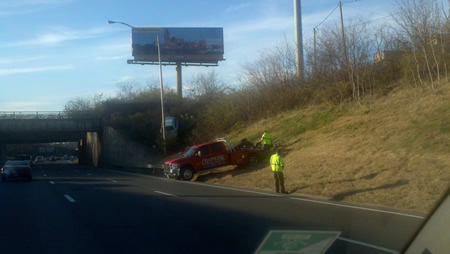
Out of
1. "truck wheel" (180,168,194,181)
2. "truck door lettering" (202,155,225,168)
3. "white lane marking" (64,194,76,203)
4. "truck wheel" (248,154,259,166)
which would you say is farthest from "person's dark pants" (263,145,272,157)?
"white lane marking" (64,194,76,203)

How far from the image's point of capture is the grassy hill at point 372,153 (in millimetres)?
15219

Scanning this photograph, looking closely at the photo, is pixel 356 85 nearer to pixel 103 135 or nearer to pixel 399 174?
pixel 399 174

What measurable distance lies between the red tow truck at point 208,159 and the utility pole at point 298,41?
12.2 metres

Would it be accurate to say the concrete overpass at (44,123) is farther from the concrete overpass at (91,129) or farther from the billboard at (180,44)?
the billboard at (180,44)

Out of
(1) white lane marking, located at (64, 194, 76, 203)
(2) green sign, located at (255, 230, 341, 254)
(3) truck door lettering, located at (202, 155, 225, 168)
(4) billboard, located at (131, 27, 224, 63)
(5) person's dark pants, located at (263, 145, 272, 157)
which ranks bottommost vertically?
(1) white lane marking, located at (64, 194, 76, 203)

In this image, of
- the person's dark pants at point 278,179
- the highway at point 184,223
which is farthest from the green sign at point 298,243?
the person's dark pants at point 278,179

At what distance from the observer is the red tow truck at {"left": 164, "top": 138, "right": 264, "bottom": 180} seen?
26328 mm

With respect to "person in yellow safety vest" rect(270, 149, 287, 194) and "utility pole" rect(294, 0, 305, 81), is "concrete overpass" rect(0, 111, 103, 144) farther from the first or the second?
"person in yellow safety vest" rect(270, 149, 287, 194)

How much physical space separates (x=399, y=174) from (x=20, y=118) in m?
48.9

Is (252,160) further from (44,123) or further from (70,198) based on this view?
(44,123)

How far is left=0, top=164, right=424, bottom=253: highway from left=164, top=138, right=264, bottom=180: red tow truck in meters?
9.17

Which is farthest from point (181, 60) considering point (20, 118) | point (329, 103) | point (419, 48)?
point (419, 48)

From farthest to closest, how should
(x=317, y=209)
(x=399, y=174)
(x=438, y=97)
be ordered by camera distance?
(x=438, y=97), (x=399, y=174), (x=317, y=209)

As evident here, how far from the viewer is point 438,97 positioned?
23266 mm
